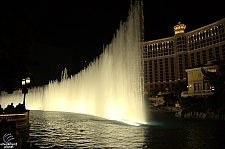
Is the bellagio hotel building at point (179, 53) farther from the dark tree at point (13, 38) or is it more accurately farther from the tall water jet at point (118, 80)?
the dark tree at point (13, 38)

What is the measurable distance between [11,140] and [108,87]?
2538 cm

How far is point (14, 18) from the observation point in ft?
49.1

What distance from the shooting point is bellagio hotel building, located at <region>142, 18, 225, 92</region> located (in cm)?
8625

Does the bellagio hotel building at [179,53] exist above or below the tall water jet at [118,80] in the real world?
above

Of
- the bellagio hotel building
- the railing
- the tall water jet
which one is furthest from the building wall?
the bellagio hotel building

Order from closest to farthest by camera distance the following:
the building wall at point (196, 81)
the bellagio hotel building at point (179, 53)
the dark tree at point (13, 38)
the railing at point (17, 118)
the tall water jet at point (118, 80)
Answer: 1. the railing at point (17, 118)
2. the dark tree at point (13, 38)
3. the tall water jet at point (118, 80)
4. the building wall at point (196, 81)
5. the bellagio hotel building at point (179, 53)

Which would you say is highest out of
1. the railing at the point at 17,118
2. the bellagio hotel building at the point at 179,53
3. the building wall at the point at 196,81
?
the bellagio hotel building at the point at 179,53

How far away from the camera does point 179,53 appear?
101 metres

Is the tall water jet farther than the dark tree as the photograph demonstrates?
Yes

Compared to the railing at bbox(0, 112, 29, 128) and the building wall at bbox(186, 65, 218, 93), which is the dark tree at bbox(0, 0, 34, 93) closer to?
the railing at bbox(0, 112, 29, 128)

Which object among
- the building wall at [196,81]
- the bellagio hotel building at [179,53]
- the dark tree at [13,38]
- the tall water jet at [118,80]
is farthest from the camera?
the bellagio hotel building at [179,53]

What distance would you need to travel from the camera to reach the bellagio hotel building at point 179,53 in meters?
86.2

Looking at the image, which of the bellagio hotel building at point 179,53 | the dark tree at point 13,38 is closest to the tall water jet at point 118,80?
the dark tree at point 13,38

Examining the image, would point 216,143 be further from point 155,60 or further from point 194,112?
point 155,60
